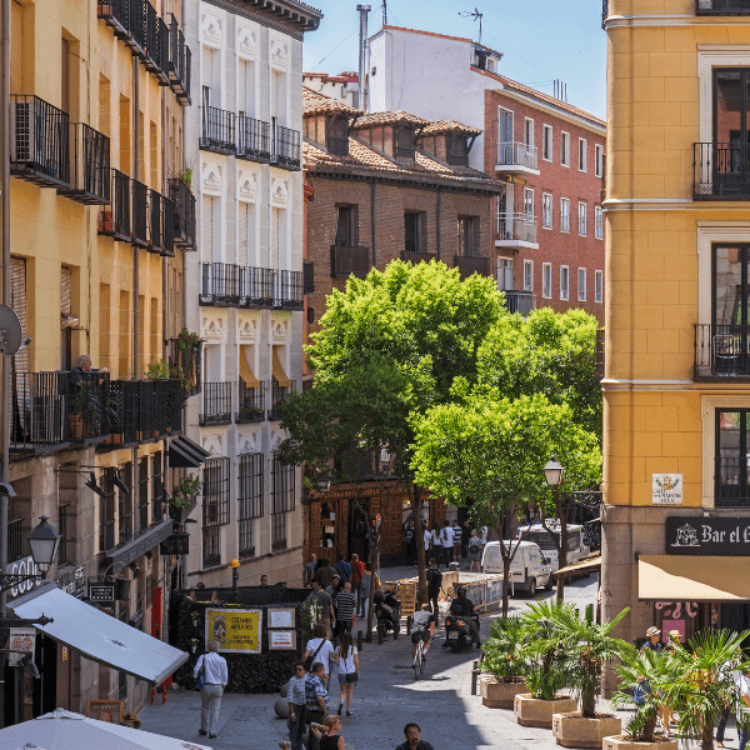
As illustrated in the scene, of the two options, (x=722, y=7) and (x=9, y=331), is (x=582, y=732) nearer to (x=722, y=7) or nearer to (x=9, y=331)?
(x=9, y=331)

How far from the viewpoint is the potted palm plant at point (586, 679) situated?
23.1 m

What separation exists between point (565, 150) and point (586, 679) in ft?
158

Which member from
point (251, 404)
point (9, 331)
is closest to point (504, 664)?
point (9, 331)

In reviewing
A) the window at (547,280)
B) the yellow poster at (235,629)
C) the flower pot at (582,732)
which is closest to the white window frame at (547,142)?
the window at (547,280)

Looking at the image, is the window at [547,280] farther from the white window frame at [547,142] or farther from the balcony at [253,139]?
the balcony at [253,139]

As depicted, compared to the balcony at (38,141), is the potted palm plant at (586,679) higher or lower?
lower

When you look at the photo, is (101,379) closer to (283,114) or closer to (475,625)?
(475,625)

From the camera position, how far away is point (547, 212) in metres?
67.1

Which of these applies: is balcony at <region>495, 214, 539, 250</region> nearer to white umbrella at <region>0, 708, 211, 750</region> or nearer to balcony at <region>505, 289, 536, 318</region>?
balcony at <region>505, 289, 536, 318</region>

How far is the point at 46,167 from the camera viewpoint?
1962cm

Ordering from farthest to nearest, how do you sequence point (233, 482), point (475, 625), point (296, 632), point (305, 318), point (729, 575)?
1. point (305, 318)
2. point (233, 482)
3. point (475, 625)
4. point (296, 632)
5. point (729, 575)

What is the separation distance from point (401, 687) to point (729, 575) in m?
6.91

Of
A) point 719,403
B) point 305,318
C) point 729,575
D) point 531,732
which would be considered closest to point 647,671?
point 531,732

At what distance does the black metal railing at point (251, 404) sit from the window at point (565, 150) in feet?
96.8
